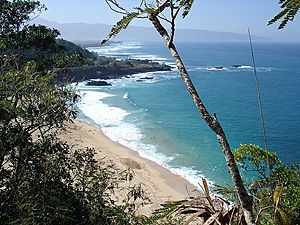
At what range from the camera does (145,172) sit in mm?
19906

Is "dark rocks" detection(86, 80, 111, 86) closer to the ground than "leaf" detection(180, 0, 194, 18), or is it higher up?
closer to the ground

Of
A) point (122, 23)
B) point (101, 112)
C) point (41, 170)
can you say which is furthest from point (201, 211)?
point (101, 112)

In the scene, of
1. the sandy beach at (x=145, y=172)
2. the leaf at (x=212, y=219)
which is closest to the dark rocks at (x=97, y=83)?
the sandy beach at (x=145, y=172)

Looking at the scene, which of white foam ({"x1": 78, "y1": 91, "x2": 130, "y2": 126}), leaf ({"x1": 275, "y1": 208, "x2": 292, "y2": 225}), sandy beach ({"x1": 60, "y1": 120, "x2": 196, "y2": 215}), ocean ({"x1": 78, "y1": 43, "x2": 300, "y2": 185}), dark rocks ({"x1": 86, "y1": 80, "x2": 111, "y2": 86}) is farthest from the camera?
dark rocks ({"x1": 86, "y1": 80, "x2": 111, "y2": 86})

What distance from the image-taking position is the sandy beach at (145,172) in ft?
56.4

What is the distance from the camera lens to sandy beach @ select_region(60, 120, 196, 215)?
1719cm

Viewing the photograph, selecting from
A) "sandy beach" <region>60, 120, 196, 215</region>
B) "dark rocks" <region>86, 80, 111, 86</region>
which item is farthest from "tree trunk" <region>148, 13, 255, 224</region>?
"dark rocks" <region>86, 80, 111, 86</region>

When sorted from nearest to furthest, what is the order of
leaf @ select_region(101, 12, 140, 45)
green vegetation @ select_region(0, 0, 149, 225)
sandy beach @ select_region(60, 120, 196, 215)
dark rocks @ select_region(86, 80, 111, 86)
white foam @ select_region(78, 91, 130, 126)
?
leaf @ select_region(101, 12, 140, 45) → green vegetation @ select_region(0, 0, 149, 225) → sandy beach @ select_region(60, 120, 196, 215) → white foam @ select_region(78, 91, 130, 126) → dark rocks @ select_region(86, 80, 111, 86)

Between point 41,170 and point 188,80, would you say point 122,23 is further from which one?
point 41,170

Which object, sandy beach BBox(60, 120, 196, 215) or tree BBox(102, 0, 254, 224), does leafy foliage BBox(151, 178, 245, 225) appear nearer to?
tree BBox(102, 0, 254, 224)

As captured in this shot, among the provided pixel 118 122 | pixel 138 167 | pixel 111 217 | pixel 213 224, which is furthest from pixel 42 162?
pixel 118 122

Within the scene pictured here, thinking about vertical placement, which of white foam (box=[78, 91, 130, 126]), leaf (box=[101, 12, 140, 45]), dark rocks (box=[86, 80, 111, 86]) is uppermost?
leaf (box=[101, 12, 140, 45])

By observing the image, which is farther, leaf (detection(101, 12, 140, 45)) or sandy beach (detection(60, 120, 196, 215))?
sandy beach (detection(60, 120, 196, 215))

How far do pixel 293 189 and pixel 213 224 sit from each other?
3.91 metres
